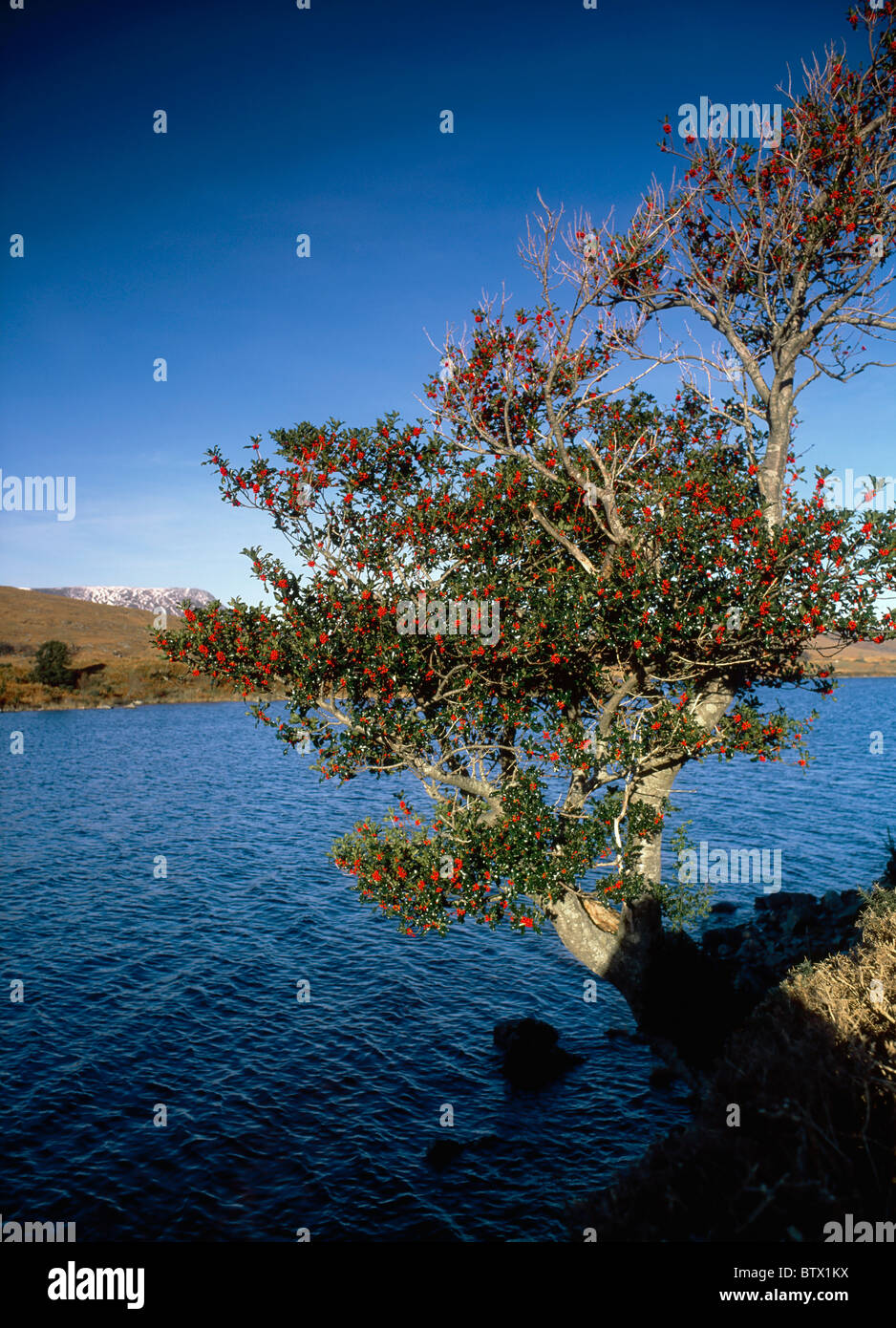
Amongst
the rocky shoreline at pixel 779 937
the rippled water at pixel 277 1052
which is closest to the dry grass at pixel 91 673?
the rippled water at pixel 277 1052

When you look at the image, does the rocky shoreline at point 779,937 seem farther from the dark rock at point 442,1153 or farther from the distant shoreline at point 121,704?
the distant shoreline at point 121,704

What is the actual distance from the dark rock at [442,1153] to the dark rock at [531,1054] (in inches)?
125

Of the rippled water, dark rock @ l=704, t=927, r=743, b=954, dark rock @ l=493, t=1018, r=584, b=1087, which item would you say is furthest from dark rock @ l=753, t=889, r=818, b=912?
dark rock @ l=493, t=1018, r=584, b=1087

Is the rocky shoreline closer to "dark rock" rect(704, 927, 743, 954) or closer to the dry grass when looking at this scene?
"dark rock" rect(704, 927, 743, 954)

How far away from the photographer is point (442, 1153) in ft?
56.8

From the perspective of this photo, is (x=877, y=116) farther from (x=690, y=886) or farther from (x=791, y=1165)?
(x=690, y=886)

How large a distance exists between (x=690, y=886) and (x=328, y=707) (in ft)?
79.8

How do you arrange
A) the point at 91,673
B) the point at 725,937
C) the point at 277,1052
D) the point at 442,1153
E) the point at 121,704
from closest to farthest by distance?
the point at 442,1153, the point at 277,1052, the point at 725,937, the point at 121,704, the point at 91,673

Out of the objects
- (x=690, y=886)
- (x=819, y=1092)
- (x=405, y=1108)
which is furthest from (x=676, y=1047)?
(x=690, y=886)

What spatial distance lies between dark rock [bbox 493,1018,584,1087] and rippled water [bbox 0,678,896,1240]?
→ 462 mm

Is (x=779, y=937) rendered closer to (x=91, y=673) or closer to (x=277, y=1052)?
(x=277, y=1052)

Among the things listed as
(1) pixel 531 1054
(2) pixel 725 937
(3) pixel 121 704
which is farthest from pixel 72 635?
(1) pixel 531 1054

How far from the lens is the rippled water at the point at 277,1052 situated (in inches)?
628

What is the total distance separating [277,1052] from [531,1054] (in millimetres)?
7420
